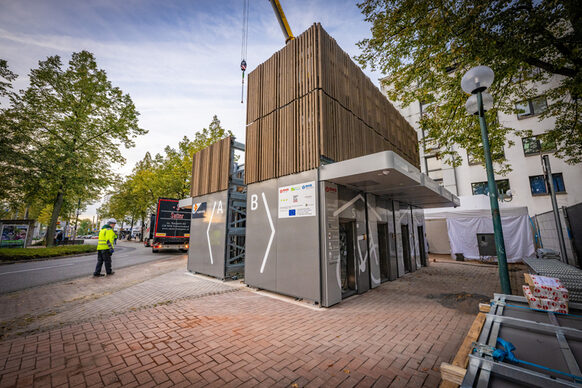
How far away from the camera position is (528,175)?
56.5 feet

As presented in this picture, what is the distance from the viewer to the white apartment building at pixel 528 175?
52.2 ft

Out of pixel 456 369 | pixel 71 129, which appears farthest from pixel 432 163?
pixel 71 129

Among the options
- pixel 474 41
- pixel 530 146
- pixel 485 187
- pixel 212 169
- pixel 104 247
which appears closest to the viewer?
pixel 474 41

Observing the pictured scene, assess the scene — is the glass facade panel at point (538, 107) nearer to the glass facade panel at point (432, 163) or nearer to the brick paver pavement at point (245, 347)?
the glass facade panel at point (432, 163)

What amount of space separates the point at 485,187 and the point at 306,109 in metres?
19.4

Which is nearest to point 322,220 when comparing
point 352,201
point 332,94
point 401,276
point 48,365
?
Result: point 352,201

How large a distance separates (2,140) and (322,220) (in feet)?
68.6

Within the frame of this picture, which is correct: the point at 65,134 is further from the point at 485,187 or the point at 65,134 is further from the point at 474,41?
the point at 485,187

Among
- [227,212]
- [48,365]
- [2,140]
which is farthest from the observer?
[2,140]

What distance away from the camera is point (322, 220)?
6090 millimetres

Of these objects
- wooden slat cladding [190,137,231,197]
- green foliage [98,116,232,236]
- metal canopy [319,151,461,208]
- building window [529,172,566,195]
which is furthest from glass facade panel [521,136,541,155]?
green foliage [98,116,232,236]

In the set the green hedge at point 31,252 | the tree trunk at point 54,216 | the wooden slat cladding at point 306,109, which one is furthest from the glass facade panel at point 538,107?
the tree trunk at point 54,216

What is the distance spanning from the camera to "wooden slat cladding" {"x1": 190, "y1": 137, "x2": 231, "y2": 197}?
9547mm

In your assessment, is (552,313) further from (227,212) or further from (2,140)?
(2,140)
